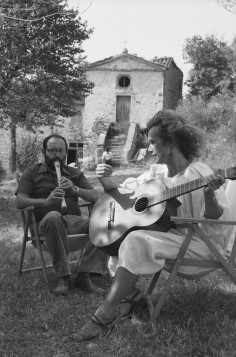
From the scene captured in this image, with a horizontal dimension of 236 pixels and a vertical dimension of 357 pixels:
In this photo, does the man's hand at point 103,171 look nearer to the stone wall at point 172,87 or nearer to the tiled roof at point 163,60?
the stone wall at point 172,87

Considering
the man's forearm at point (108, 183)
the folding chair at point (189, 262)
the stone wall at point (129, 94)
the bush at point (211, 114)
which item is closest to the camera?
the folding chair at point (189, 262)

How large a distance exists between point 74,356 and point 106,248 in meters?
0.72

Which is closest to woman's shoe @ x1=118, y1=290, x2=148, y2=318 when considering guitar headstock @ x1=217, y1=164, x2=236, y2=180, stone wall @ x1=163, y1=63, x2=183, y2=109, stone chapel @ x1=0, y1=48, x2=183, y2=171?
guitar headstock @ x1=217, y1=164, x2=236, y2=180

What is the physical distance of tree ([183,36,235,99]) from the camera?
1118 inches

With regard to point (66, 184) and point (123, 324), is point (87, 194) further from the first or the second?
point (123, 324)

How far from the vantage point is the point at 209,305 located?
3000 mm

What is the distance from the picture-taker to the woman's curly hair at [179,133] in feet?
9.53

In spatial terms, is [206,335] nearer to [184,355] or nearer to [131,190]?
[184,355]

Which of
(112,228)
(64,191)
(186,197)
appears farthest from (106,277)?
(186,197)

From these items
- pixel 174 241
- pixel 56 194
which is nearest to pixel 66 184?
pixel 56 194

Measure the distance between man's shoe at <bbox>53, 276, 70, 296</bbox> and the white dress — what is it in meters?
0.49

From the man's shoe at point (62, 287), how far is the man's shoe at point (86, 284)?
0.39 feet

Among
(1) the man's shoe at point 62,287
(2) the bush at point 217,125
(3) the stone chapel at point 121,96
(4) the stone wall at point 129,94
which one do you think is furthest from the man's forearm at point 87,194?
(4) the stone wall at point 129,94

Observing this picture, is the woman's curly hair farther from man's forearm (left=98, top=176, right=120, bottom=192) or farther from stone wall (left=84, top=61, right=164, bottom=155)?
stone wall (left=84, top=61, right=164, bottom=155)
